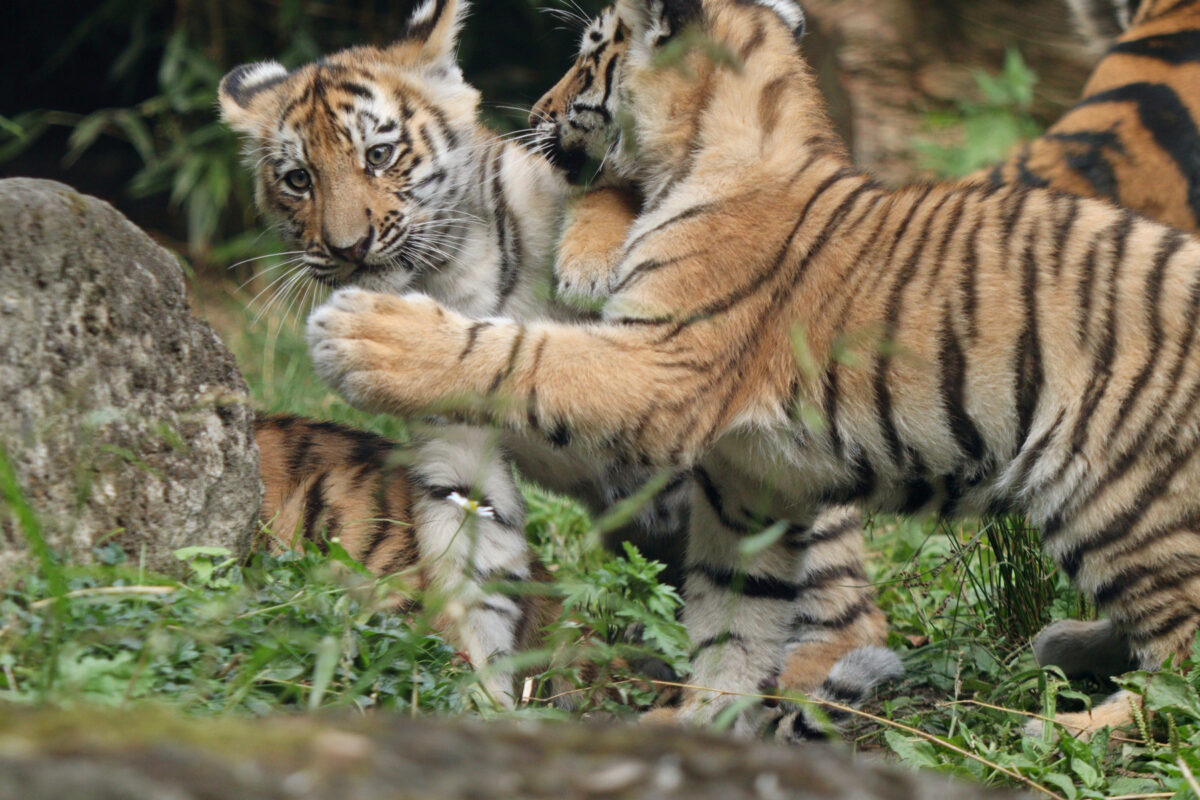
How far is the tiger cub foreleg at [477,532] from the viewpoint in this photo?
10.5 ft

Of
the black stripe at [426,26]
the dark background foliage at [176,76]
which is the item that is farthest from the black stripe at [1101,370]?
the dark background foliage at [176,76]

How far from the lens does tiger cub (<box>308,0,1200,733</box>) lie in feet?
9.12

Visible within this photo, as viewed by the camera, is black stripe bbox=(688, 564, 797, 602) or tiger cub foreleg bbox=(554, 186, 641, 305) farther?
black stripe bbox=(688, 564, 797, 602)

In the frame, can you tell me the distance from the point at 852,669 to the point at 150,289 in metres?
1.90

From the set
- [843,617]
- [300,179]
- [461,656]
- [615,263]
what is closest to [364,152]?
[300,179]

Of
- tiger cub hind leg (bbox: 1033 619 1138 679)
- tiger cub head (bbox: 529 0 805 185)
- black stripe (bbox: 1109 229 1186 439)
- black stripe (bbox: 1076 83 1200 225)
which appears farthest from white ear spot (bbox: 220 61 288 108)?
black stripe (bbox: 1076 83 1200 225)

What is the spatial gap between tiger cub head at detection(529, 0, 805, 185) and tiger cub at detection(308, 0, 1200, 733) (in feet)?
0.11

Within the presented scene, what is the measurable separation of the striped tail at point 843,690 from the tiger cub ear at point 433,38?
95.7 inches

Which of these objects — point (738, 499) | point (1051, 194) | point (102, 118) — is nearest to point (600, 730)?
point (738, 499)

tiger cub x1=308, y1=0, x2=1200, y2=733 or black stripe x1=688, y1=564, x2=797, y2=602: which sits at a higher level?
tiger cub x1=308, y1=0, x2=1200, y2=733

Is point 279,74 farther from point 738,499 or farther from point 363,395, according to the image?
point 738,499

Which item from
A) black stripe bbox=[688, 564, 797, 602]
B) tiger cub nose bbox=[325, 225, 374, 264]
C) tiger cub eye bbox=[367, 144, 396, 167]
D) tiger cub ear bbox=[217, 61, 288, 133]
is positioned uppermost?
tiger cub ear bbox=[217, 61, 288, 133]

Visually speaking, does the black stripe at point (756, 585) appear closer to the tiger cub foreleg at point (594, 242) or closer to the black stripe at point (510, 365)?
the tiger cub foreleg at point (594, 242)

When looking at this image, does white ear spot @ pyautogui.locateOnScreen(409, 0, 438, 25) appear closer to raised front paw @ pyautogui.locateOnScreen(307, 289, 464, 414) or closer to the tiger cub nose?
the tiger cub nose
